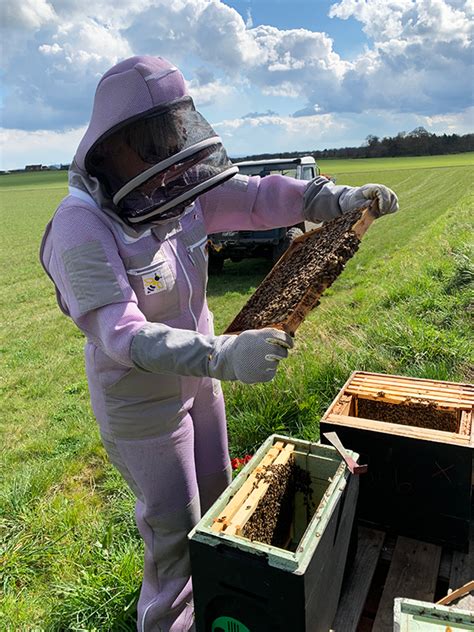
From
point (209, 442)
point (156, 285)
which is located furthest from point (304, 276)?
point (209, 442)

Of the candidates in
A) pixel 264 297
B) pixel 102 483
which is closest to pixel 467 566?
pixel 264 297

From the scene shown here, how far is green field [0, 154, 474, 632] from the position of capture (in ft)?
9.64

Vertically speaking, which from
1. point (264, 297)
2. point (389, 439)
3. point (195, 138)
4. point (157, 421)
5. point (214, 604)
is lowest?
point (214, 604)

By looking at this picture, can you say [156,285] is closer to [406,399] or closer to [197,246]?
[197,246]

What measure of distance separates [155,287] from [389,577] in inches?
69.7

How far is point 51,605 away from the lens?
2885mm

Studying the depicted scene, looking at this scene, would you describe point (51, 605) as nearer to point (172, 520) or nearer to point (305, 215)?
point (172, 520)

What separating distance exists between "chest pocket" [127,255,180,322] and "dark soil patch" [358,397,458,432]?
144 cm

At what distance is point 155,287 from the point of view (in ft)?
6.91

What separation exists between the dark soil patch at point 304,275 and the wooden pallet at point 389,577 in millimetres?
1341

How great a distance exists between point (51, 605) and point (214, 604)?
1372 millimetres

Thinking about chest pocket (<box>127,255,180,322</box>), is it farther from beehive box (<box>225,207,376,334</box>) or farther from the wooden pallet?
the wooden pallet

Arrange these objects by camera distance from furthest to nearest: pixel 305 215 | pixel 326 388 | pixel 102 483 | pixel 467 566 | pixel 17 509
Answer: pixel 326 388 → pixel 102 483 → pixel 17 509 → pixel 305 215 → pixel 467 566

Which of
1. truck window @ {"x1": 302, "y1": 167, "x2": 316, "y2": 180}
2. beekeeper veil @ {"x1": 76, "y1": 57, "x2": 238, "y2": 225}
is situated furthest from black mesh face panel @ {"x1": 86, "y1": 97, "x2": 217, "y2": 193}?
truck window @ {"x1": 302, "y1": 167, "x2": 316, "y2": 180}
